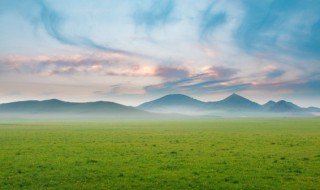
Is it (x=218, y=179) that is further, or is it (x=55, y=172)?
(x=55, y=172)

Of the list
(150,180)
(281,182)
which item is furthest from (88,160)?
(281,182)

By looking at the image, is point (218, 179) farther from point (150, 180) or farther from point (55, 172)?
point (55, 172)

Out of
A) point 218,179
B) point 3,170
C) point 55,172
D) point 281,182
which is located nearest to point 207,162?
point 218,179

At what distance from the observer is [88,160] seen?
26625 mm

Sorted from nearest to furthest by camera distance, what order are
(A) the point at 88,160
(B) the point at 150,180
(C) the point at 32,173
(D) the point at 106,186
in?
(D) the point at 106,186, (B) the point at 150,180, (C) the point at 32,173, (A) the point at 88,160

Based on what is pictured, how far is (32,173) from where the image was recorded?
69.6ft

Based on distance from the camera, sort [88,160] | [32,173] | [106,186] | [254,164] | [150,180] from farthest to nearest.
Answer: [88,160], [254,164], [32,173], [150,180], [106,186]

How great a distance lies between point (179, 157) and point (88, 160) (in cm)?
779

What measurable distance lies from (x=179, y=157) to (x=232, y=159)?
4571mm

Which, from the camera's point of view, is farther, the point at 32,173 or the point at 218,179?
the point at 32,173

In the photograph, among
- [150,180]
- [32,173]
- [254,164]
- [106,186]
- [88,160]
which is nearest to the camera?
[106,186]

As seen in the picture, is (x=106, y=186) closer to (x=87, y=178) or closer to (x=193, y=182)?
(x=87, y=178)

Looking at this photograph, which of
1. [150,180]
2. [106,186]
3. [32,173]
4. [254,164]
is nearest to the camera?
[106,186]

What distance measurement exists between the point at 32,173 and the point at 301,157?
2145 centimetres
